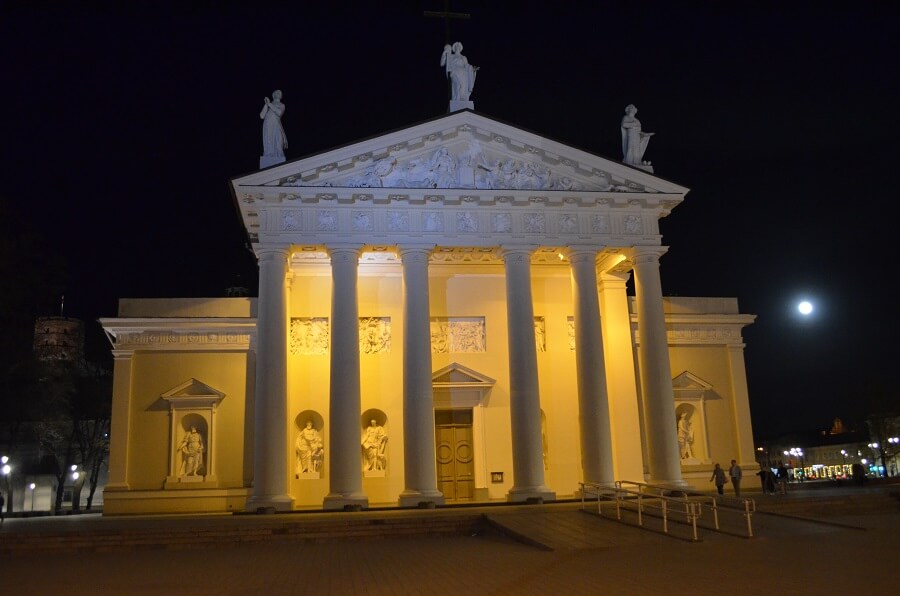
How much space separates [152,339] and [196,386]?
217 cm

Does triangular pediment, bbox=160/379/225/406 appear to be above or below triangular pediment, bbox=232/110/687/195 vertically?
below

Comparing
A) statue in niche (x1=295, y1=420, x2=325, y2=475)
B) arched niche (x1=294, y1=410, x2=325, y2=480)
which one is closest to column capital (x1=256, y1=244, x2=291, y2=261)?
arched niche (x1=294, y1=410, x2=325, y2=480)

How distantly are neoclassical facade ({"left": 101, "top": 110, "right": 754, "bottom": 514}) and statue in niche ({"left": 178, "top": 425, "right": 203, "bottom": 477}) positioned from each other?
0.40 feet

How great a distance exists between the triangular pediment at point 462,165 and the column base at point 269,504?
8551 millimetres

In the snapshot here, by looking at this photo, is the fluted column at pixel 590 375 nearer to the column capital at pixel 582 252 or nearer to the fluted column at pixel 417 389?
the column capital at pixel 582 252

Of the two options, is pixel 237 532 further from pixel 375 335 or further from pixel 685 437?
pixel 685 437

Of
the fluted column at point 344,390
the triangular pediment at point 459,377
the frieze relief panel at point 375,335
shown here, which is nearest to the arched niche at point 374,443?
the frieze relief panel at point 375,335

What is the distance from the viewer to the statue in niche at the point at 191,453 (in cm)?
2553

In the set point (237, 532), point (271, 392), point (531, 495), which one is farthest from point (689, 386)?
point (237, 532)

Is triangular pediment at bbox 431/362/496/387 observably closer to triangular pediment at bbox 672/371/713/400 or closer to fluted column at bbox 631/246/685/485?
fluted column at bbox 631/246/685/485

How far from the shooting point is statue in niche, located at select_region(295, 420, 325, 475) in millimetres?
25281

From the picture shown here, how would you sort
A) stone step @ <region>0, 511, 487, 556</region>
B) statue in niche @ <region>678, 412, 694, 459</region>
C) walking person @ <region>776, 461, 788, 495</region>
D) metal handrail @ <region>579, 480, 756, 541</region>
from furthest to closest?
statue in niche @ <region>678, 412, 694, 459</region>
walking person @ <region>776, 461, 788, 495</region>
stone step @ <region>0, 511, 487, 556</region>
metal handrail @ <region>579, 480, 756, 541</region>

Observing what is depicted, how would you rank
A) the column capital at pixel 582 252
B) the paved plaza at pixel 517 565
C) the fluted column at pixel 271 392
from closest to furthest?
the paved plaza at pixel 517 565 < the fluted column at pixel 271 392 < the column capital at pixel 582 252

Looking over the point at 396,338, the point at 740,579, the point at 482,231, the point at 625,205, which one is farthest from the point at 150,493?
the point at 740,579
